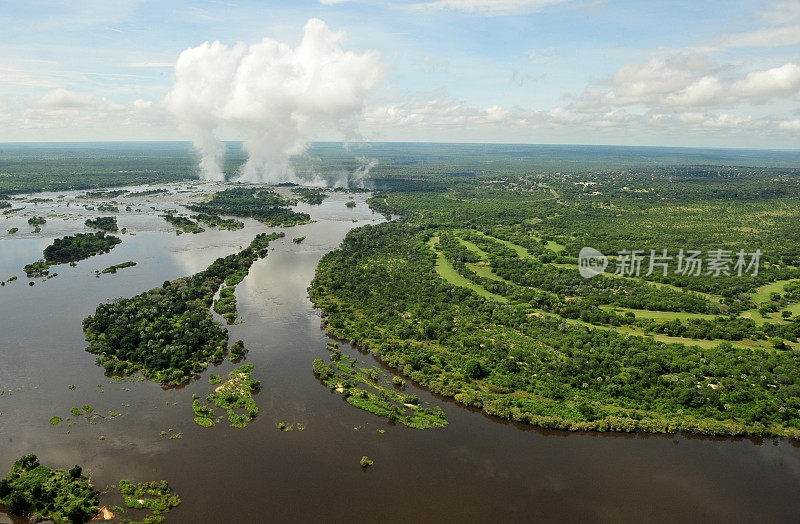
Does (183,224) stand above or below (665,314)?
above

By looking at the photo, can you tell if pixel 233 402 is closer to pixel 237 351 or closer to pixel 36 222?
pixel 237 351

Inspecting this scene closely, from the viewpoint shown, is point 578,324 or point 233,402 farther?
point 578,324

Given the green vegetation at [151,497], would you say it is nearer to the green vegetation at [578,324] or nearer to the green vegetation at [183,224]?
the green vegetation at [578,324]

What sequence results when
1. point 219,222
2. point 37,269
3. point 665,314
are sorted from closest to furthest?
A: 1. point 665,314
2. point 37,269
3. point 219,222

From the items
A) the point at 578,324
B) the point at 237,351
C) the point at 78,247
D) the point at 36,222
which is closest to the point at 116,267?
the point at 78,247

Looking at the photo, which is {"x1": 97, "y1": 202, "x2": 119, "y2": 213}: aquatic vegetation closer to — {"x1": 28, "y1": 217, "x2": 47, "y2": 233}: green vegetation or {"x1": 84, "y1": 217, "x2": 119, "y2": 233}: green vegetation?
{"x1": 28, "y1": 217, "x2": 47, "y2": 233}: green vegetation

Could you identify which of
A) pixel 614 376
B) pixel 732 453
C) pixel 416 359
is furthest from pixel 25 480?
pixel 732 453

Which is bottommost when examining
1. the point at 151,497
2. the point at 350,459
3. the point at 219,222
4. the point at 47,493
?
the point at 151,497
